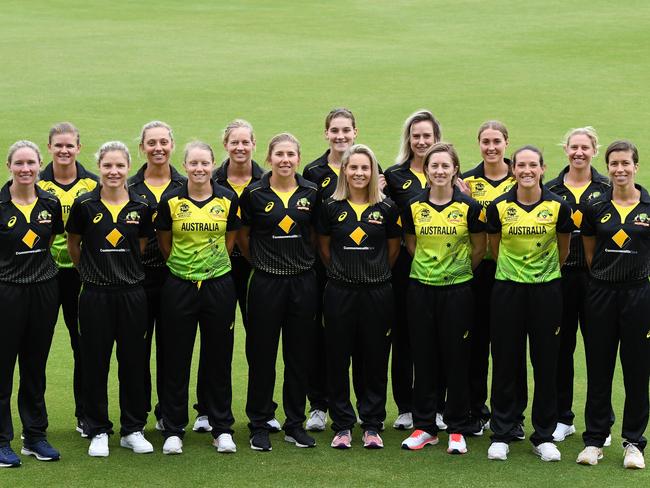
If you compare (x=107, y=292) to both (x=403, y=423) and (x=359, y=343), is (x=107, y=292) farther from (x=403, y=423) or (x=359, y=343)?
(x=403, y=423)

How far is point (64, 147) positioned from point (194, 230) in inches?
46.9

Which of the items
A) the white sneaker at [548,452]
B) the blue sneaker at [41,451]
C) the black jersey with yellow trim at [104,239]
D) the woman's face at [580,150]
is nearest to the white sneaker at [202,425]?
the blue sneaker at [41,451]

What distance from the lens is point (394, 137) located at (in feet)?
61.7

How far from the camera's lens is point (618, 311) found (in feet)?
26.2

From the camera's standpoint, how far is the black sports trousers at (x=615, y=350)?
313 inches

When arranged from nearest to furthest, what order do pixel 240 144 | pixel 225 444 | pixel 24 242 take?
pixel 24 242, pixel 225 444, pixel 240 144

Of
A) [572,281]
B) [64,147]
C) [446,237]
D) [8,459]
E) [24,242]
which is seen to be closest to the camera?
[24,242]

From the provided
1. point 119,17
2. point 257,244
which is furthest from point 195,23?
point 257,244

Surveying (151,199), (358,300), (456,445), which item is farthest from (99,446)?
(456,445)

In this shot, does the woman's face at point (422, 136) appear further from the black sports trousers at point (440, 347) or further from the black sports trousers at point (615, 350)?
the black sports trousers at point (615, 350)

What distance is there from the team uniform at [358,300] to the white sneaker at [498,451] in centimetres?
80

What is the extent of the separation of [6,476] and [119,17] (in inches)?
883

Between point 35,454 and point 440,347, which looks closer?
point 35,454

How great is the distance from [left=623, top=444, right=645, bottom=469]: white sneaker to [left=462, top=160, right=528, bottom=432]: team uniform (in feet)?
2.72
